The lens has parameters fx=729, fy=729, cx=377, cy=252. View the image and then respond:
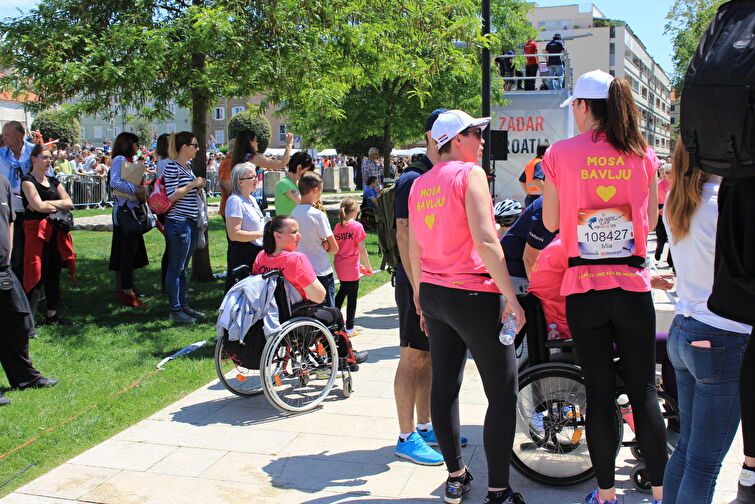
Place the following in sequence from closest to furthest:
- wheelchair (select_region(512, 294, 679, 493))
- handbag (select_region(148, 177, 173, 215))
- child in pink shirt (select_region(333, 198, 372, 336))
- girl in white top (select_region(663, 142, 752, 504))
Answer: girl in white top (select_region(663, 142, 752, 504))
wheelchair (select_region(512, 294, 679, 493))
child in pink shirt (select_region(333, 198, 372, 336))
handbag (select_region(148, 177, 173, 215))

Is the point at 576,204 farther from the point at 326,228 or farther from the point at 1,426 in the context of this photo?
the point at 1,426

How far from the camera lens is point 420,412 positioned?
4.39 metres

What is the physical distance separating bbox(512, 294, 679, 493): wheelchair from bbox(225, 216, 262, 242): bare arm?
3577 millimetres

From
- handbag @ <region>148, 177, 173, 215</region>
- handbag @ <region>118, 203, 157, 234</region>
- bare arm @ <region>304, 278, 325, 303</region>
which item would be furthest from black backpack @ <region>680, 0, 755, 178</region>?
handbag @ <region>118, 203, 157, 234</region>

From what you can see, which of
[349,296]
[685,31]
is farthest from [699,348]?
[685,31]

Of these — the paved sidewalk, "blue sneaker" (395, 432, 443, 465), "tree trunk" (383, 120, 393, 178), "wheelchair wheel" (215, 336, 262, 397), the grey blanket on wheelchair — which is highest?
"tree trunk" (383, 120, 393, 178)

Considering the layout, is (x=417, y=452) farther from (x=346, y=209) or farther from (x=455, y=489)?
(x=346, y=209)

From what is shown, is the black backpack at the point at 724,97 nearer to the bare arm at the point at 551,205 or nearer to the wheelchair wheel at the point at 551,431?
the bare arm at the point at 551,205

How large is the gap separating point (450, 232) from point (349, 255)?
3.96m

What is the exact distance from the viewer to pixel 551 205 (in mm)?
3256

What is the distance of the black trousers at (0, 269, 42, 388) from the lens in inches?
211

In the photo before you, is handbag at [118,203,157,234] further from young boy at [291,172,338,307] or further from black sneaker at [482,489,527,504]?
black sneaker at [482,489,527,504]

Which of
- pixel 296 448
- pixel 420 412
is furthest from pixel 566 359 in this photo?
pixel 296 448

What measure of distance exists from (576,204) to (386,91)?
17.8 meters
